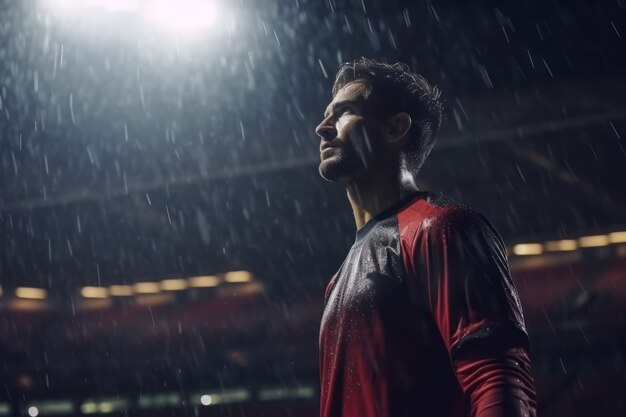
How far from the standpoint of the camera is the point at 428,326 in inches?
51.4

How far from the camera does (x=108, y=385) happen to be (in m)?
11.5

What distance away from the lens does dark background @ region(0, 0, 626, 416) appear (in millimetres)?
4648

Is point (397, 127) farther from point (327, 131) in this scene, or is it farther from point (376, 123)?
point (327, 131)

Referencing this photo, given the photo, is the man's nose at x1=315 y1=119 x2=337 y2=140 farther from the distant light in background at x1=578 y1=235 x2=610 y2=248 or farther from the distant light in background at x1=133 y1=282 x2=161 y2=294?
the distant light in background at x1=133 y1=282 x2=161 y2=294

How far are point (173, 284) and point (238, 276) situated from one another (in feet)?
4.33

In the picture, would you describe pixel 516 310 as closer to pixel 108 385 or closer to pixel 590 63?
pixel 590 63

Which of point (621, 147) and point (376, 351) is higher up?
point (621, 147)

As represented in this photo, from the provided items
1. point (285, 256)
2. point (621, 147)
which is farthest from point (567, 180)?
point (285, 256)

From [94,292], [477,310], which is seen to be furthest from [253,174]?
[94,292]

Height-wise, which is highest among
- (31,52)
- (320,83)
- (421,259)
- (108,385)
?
(31,52)

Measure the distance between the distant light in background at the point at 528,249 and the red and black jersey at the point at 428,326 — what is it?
359 inches

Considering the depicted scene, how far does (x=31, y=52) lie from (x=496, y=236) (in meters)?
4.26

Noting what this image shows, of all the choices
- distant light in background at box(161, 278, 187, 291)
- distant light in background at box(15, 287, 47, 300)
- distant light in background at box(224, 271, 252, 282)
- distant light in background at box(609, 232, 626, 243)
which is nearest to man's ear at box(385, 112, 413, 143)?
distant light in background at box(609, 232, 626, 243)

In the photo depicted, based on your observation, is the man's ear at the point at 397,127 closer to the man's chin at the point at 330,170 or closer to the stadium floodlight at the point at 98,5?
the man's chin at the point at 330,170
